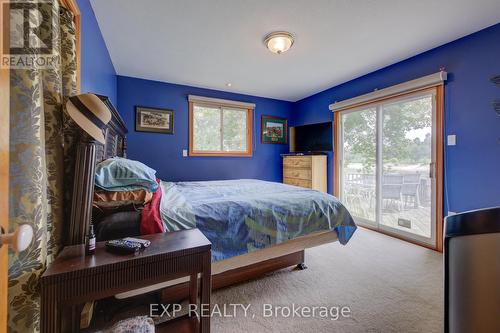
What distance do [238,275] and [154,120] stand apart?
301cm

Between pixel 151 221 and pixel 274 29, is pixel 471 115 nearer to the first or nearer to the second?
pixel 274 29

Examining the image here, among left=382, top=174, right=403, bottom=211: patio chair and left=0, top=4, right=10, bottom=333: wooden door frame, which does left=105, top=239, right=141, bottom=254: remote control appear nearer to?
left=0, top=4, right=10, bottom=333: wooden door frame

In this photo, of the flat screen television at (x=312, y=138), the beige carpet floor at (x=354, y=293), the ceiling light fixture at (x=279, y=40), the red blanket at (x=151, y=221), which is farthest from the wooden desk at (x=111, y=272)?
the flat screen television at (x=312, y=138)

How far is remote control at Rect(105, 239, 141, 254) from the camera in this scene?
37.9 inches

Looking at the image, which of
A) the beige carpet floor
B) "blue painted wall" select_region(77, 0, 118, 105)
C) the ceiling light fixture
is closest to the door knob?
the beige carpet floor

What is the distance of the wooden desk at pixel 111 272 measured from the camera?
77 centimetres

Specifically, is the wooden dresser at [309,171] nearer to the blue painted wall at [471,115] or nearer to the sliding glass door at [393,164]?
the sliding glass door at [393,164]

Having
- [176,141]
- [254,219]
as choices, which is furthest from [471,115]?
[176,141]

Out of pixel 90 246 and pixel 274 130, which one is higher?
pixel 274 130

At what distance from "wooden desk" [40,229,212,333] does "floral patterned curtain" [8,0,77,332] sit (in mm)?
82

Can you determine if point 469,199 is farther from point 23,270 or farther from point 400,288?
point 23,270

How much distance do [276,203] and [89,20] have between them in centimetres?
227

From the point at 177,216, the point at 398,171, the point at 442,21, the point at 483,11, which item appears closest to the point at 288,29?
the point at 442,21

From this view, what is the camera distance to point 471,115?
2.36 meters
